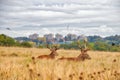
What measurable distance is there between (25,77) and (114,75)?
1.82 metres

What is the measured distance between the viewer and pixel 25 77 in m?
6.56

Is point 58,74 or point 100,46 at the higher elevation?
point 58,74

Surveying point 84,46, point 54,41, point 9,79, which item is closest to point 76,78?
Result: point 9,79

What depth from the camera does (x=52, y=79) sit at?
6.39m

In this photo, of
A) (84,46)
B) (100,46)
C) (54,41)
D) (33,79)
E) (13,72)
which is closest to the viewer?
(33,79)

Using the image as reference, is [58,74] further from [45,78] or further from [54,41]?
[54,41]

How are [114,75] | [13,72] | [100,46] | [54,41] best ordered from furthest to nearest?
[100,46] → [54,41] → [13,72] → [114,75]

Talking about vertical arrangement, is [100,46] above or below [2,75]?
below

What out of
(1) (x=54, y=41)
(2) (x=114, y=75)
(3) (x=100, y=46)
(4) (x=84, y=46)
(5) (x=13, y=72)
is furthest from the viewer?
(3) (x=100, y=46)

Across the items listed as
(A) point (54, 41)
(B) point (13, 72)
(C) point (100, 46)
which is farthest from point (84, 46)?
(C) point (100, 46)

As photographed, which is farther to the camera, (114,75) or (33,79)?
(114,75)

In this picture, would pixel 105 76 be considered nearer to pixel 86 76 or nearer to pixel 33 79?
pixel 86 76

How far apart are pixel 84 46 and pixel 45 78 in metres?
16.3

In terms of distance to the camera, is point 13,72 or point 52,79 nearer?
point 52,79
